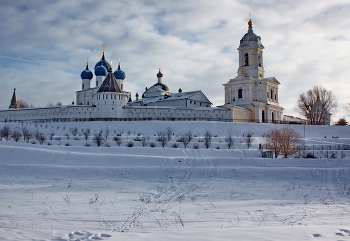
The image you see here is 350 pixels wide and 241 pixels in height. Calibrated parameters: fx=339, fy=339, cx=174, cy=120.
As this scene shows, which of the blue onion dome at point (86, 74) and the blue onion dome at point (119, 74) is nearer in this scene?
the blue onion dome at point (119, 74)

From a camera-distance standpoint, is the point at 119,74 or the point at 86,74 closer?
the point at 119,74

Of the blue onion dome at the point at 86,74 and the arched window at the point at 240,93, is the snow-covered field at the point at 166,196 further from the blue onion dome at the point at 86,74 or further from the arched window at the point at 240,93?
the blue onion dome at the point at 86,74

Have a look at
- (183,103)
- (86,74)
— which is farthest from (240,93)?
(86,74)

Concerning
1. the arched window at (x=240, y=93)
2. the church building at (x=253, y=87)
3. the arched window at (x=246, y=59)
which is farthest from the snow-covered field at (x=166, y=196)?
the arched window at (x=246, y=59)

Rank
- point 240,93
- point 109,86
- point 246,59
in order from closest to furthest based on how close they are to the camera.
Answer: point 109,86
point 240,93
point 246,59

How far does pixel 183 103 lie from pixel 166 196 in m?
32.6

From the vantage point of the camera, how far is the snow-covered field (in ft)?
17.4

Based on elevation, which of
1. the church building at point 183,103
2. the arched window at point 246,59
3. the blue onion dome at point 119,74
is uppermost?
the arched window at point 246,59

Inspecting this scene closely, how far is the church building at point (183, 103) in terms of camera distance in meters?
36.4

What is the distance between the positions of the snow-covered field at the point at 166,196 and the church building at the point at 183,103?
1479 cm

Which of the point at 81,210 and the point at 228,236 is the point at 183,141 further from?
the point at 228,236

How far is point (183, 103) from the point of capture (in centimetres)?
4234

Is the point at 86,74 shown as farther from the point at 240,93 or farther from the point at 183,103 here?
the point at 240,93

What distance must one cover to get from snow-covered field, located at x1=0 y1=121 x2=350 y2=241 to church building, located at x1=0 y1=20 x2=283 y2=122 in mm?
14793
